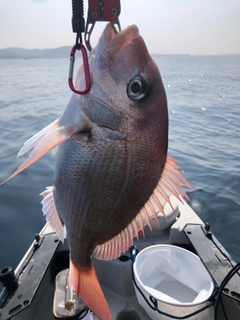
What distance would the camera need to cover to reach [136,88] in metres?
1.21

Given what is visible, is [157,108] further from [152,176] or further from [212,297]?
[212,297]

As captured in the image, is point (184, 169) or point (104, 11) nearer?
point (104, 11)

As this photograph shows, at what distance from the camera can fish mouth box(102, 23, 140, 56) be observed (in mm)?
1195

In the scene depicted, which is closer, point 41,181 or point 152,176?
point 152,176

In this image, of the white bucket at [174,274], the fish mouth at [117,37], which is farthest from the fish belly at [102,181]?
the white bucket at [174,274]

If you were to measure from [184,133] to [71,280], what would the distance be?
34.0ft

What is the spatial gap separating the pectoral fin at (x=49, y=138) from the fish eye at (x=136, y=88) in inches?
9.0

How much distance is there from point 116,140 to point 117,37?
457mm

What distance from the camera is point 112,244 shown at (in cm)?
142

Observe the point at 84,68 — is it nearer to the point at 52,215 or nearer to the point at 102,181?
the point at 102,181

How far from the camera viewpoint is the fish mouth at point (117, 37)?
1195 millimetres

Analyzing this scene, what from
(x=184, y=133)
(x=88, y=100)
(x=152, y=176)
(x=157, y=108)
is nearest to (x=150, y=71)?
(x=157, y=108)

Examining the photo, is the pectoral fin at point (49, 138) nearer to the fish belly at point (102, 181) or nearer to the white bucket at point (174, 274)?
the fish belly at point (102, 181)

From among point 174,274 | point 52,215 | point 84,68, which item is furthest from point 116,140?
point 174,274
